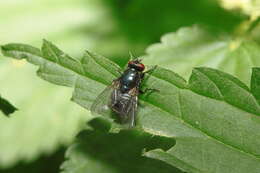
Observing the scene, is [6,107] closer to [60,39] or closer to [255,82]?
[255,82]

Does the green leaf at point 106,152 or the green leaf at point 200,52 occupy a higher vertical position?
the green leaf at point 200,52

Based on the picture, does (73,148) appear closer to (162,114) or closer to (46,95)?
(162,114)

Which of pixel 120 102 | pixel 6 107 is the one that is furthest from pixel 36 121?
pixel 120 102

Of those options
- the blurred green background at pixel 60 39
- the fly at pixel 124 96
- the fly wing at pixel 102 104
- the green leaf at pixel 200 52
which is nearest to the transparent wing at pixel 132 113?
the fly at pixel 124 96

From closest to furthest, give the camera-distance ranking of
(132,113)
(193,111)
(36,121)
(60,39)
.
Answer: (193,111)
(132,113)
(36,121)
(60,39)

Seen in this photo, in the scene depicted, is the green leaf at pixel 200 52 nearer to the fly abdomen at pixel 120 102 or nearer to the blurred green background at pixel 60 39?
the fly abdomen at pixel 120 102
